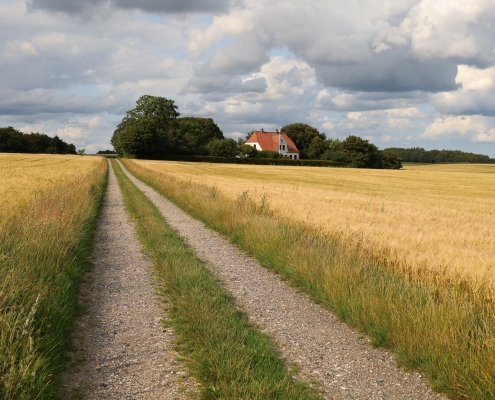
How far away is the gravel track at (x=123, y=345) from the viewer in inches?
171

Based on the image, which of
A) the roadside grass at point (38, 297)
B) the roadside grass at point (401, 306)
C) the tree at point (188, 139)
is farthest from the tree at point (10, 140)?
the roadside grass at point (401, 306)

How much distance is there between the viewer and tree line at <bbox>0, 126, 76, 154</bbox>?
14350 cm

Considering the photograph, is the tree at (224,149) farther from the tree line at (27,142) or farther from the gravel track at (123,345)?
the gravel track at (123,345)

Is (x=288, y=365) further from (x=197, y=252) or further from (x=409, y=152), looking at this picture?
(x=409, y=152)

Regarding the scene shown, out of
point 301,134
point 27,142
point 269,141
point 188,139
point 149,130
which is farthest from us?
point 27,142

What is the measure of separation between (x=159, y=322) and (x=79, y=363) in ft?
4.59

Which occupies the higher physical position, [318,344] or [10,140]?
[10,140]

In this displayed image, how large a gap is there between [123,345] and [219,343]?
1.30 meters

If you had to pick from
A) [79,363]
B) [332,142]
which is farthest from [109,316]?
[332,142]

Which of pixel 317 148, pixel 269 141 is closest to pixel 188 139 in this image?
pixel 269 141

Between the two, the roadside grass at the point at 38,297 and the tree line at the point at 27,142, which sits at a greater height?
the tree line at the point at 27,142

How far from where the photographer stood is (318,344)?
5.45 metres

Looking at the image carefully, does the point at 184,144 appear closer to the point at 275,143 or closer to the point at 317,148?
the point at 275,143

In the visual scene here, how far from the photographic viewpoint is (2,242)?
7.87 metres
